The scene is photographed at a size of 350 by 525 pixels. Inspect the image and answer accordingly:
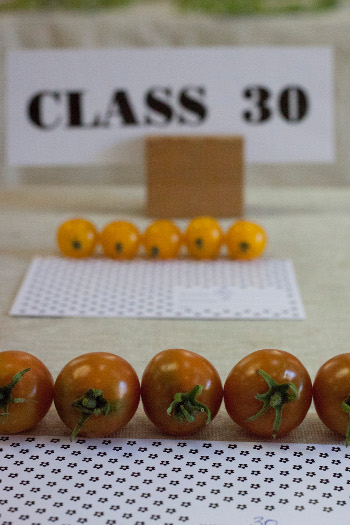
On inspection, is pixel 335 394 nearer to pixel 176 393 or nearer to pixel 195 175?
pixel 176 393

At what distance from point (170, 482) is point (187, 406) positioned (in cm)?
7

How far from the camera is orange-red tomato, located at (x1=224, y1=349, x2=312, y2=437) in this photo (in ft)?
2.36

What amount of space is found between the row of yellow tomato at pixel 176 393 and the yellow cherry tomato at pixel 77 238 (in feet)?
2.16

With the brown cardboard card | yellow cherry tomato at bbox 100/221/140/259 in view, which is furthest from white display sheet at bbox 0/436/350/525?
the brown cardboard card

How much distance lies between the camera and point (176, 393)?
729 mm

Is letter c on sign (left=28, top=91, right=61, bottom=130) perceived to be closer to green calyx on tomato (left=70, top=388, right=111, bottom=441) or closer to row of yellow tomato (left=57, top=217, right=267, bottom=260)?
row of yellow tomato (left=57, top=217, right=267, bottom=260)

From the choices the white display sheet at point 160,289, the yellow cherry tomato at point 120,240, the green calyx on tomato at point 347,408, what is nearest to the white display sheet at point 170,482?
the green calyx on tomato at point 347,408

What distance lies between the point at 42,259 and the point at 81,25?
81cm

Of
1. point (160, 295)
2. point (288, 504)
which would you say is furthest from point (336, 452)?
point (160, 295)

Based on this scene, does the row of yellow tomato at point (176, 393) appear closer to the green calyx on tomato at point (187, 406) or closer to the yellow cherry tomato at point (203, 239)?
the green calyx on tomato at point (187, 406)

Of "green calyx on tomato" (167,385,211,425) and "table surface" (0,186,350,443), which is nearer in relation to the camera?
"green calyx on tomato" (167,385,211,425)

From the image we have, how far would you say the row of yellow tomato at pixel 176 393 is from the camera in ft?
2.39

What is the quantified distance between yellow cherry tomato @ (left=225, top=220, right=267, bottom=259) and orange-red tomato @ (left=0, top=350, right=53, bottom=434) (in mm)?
686

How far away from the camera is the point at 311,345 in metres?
1.06
